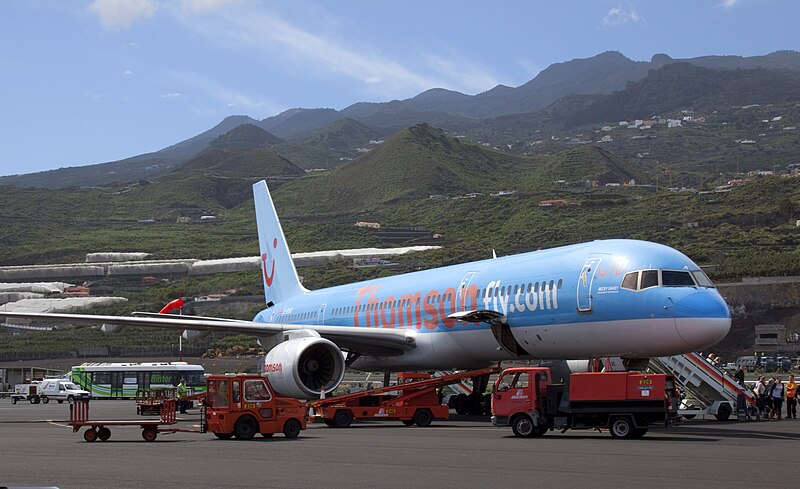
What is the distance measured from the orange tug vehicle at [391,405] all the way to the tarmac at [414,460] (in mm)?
2139

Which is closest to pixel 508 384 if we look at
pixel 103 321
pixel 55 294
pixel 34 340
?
pixel 103 321

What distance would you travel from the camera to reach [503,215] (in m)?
159

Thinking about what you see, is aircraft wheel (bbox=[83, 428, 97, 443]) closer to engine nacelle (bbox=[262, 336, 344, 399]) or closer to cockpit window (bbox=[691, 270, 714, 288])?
engine nacelle (bbox=[262, 336, 344, 399])

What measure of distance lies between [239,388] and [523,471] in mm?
9333

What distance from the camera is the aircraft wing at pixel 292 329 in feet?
92.3

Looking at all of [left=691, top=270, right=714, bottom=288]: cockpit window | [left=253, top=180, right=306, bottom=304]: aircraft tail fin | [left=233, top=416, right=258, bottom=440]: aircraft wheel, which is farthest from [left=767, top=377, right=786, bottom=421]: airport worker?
[left=253, top=180, right=306, bottom=304]: aircraft tail fin

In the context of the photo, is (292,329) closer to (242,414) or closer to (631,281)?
(242,414)

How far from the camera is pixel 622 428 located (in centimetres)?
2030

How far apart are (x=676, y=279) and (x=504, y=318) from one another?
15.1ft

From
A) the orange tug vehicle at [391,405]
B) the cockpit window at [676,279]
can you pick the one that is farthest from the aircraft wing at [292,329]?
the cockpit window at [676,279]

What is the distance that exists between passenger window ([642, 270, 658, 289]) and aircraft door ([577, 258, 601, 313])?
1232 mm

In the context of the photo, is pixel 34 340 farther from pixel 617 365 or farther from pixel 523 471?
pixel 523 471

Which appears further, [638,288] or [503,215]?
[503,215]

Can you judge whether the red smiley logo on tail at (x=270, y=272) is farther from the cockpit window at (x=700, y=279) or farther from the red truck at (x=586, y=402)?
the cockpit window at (x=700, y=279)
